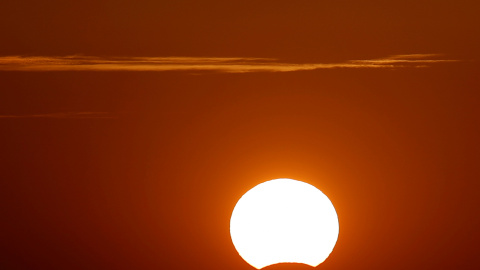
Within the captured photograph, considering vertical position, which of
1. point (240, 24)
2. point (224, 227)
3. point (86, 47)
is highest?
point (240, 24)

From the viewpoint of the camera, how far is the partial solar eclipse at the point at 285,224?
1789 mm

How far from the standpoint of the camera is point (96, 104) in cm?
229

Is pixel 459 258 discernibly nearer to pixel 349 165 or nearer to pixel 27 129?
pixel 349 165

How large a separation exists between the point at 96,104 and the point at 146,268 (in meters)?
0.80

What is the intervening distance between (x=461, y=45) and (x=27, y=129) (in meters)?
1.67

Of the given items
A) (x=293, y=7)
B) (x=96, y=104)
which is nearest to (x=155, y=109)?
(x=96, y=104)

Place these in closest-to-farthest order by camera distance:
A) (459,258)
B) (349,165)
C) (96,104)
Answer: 1. (96,104)
2. (349,165)
3. (459,258)

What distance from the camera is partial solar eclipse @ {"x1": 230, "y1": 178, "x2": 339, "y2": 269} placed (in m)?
1.79

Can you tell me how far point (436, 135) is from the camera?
2400 millimetres

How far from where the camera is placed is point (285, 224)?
1782 mm

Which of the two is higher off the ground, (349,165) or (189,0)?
(189,0)

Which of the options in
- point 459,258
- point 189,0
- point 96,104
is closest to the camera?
point 189,0

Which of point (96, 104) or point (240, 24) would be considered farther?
point (96, 104)

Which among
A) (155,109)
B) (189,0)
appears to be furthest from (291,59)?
(155,109)
